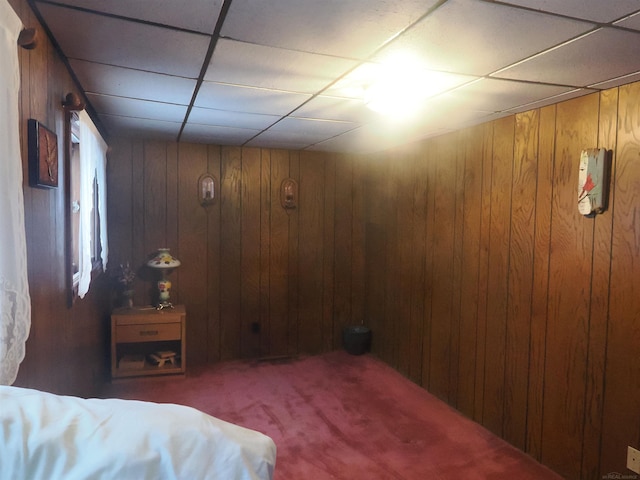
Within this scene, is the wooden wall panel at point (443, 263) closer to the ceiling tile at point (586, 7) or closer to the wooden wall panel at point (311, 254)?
the wooden wall panel at point (311, 254)

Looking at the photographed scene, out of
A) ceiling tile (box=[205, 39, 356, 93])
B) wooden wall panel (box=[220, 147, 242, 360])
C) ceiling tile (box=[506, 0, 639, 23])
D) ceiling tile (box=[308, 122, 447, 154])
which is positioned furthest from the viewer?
wooden wall panel (box=[220, 147, 242, 360])

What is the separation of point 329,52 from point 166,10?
1.99ft

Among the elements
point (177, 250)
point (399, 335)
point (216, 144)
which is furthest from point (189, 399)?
point (216, 144)

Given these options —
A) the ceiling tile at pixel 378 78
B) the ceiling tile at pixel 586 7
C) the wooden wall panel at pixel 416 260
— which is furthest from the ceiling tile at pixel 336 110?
the ceiling tile at pixel 586 7

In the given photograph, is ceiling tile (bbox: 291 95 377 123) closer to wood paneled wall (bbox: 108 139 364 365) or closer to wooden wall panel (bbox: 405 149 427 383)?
wooden wall panel (bbox: 405 149 427 383)

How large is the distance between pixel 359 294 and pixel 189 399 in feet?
6.44

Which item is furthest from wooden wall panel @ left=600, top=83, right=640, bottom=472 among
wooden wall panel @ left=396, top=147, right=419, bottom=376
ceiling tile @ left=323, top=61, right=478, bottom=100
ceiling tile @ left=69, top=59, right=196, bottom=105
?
ceiling tile @ left=69, top=59, right=196, bottom=105

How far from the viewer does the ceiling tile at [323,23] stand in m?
1.28

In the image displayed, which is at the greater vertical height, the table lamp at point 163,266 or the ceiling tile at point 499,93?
the ceiling tile at point 499,93

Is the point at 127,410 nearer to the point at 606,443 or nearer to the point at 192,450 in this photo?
the point at 192,450

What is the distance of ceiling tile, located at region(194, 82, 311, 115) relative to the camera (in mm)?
2172

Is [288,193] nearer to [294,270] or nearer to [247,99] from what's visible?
[294,270]

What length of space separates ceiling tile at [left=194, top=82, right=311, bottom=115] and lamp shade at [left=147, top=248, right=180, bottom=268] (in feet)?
5.02

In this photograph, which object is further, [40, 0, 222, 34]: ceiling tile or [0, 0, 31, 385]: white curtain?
[40, 0, 222, 34]: ceiling tile
